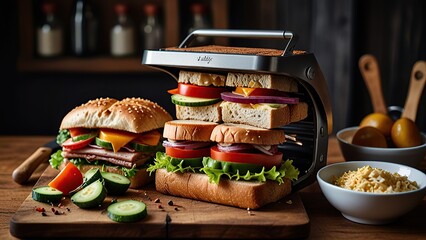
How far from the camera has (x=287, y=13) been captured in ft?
13.5

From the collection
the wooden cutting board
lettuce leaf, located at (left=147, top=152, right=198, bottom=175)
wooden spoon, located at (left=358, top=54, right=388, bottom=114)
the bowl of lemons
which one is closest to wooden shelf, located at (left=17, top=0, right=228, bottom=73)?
wooden spoon, located at (left=358, top=54, right=388, bottom=114)

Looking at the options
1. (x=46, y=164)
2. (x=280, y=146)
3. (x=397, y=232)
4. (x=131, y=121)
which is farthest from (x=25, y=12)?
(x=397, y=232)

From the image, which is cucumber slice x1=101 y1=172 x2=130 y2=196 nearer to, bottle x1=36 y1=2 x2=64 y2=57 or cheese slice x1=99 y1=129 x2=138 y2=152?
cheese slice x1=99 y1=129 x2=138 y2=152

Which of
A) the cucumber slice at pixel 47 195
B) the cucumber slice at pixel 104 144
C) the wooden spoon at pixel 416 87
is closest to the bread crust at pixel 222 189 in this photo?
the cucumber slice at pixel 104 144

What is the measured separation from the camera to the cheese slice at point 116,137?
2.20 metres

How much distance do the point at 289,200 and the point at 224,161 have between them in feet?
0.78

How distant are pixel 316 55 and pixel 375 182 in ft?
7.42

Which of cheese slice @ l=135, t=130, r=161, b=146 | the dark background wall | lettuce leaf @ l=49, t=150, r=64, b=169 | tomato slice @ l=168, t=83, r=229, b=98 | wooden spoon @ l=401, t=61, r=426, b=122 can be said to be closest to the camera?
tomato slice @ l=168, t=83, r=229, b=98

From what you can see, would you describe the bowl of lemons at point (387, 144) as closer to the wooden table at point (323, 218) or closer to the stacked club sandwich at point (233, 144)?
the wooden table at point (323, 218)

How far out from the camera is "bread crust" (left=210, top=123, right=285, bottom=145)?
76.4 inches

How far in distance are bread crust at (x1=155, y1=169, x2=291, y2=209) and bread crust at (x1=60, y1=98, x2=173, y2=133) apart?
0.66 ft

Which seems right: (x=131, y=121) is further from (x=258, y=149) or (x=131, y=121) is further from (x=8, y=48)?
(x=8, y=48)

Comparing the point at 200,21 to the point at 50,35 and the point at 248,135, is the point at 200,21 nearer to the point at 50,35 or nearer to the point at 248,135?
the point at 50,35

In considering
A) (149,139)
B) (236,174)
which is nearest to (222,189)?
(236,174)
